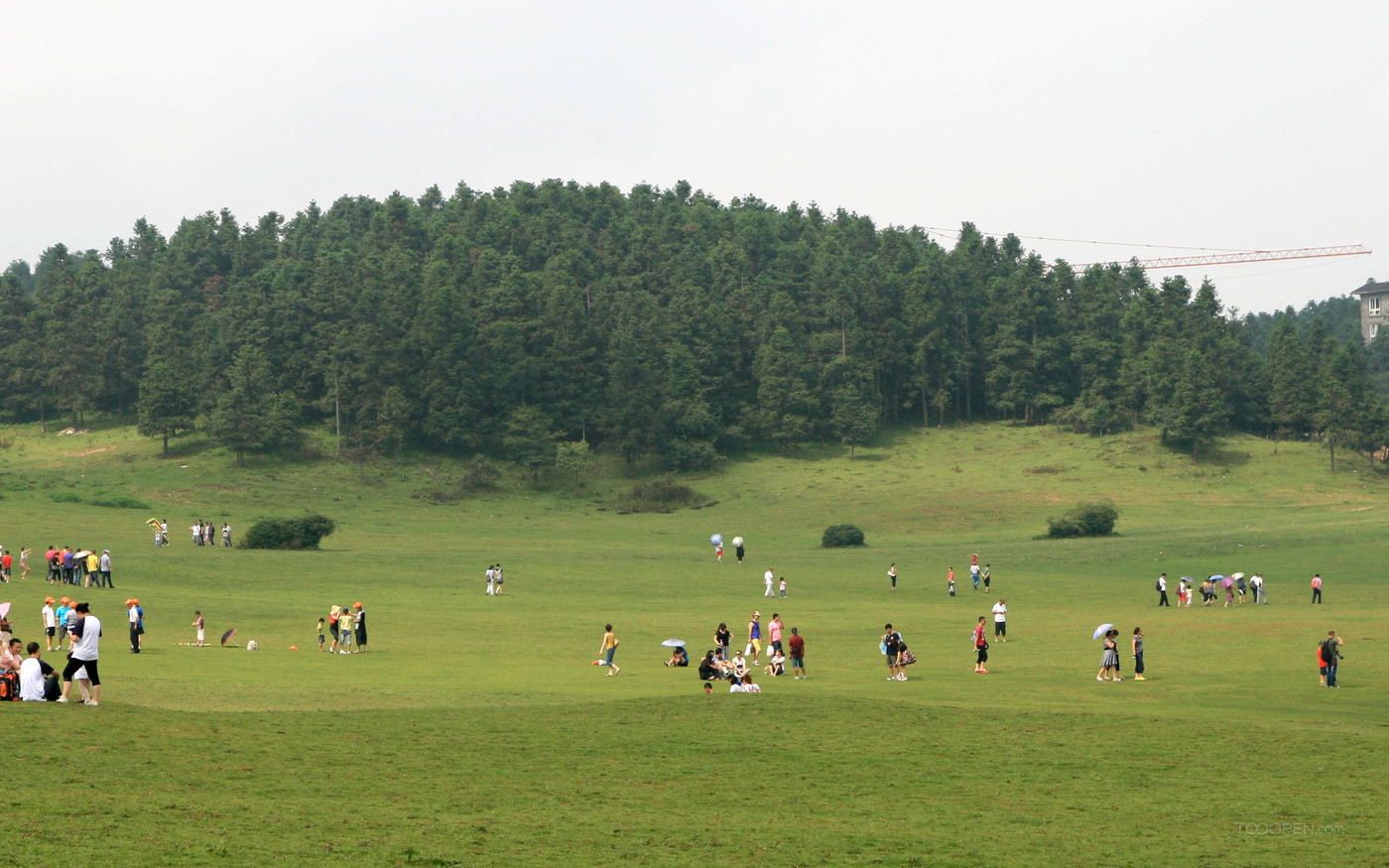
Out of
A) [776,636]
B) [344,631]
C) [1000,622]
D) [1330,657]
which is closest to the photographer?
[1330,657]

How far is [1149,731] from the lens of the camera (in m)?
25.7

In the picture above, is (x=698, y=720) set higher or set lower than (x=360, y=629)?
lower

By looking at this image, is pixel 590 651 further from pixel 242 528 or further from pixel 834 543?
pixel 242 528

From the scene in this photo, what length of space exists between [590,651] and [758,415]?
9454 centimetres

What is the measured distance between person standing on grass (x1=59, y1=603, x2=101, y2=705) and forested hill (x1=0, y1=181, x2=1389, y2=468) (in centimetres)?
9451

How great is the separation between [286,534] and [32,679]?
1934 inches

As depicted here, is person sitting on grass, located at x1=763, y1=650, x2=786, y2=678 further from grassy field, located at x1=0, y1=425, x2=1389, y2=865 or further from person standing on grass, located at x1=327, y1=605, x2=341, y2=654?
person standing on grass, located at x1=327, y1=605, x2=341, y2=654

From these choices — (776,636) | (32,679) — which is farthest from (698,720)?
(32,679)

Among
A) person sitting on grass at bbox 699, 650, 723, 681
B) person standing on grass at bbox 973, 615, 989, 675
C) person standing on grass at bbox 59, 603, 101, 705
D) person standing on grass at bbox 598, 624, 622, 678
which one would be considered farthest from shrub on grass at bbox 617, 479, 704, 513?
person standing on grass at bbox 59, 603, 101, 705

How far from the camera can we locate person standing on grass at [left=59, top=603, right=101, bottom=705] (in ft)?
77.7

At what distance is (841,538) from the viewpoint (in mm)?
82438

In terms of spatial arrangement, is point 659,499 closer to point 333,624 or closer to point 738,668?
point 333,624

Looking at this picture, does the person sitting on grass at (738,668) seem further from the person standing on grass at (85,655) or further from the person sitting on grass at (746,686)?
the person standing on grass at (85,655)

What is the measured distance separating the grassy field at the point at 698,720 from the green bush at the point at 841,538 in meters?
5.41
